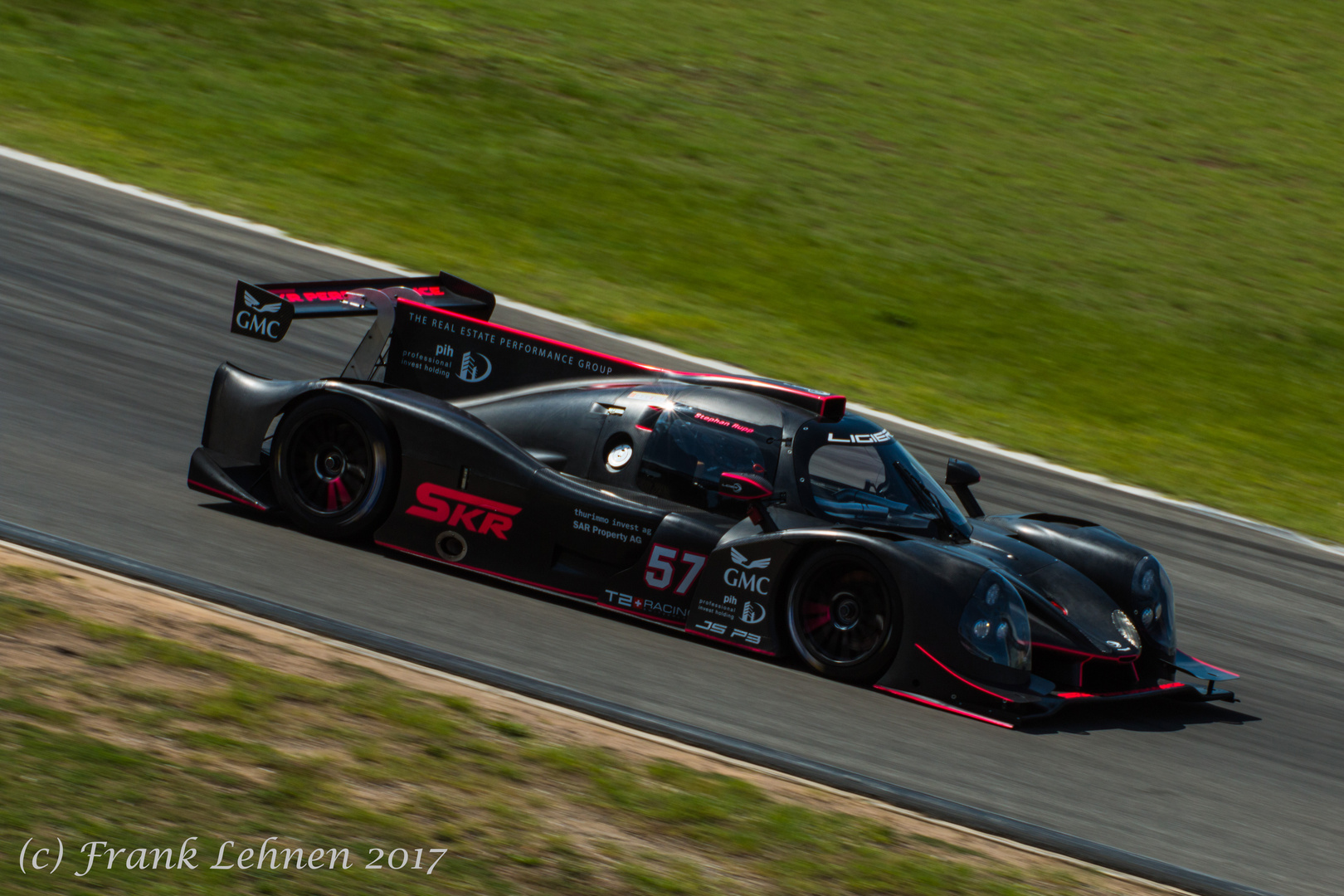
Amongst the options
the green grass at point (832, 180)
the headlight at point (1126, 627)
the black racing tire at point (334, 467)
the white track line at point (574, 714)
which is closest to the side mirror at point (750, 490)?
the white track line at point (574, 714)

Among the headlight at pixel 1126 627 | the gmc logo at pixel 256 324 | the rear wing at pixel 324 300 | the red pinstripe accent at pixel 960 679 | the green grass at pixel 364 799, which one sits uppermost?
the rear wing at pixel 324 300

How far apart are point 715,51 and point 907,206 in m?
5.86

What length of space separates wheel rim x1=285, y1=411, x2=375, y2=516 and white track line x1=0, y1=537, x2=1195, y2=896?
1.39m

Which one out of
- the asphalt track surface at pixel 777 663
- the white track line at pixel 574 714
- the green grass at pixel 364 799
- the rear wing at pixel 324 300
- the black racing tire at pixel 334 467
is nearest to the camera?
the green grass at pixel 364 799

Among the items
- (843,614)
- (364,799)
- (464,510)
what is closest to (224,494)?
(464,510)

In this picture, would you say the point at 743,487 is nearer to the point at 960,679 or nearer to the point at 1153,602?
the point at 960,679

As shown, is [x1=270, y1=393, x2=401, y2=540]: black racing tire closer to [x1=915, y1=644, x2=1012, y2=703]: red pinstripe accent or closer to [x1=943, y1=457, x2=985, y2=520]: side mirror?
[x1=915, y1=644, x2=1012, y2=703]: red pinstripe accent

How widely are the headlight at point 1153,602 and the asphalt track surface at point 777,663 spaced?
14.6 inches

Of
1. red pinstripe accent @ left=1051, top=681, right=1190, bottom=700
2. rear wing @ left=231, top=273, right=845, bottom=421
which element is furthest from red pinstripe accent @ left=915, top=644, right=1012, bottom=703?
rear wing @ left=231, top=273, right=845, bottom=421

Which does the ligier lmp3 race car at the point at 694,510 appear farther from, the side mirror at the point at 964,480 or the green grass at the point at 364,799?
the green grass at the point at 364,799

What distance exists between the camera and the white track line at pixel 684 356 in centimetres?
1161

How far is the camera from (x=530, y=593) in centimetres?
773

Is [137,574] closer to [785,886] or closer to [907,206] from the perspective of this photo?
[785,886]

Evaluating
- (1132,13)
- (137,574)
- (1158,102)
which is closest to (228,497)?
(137,574)
